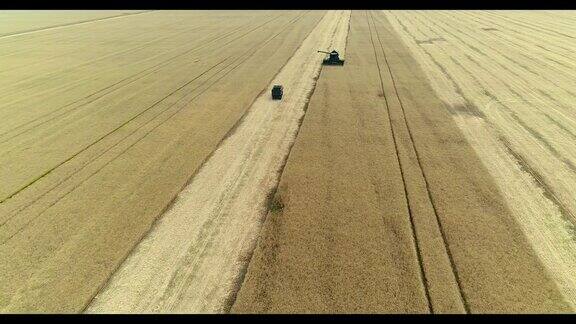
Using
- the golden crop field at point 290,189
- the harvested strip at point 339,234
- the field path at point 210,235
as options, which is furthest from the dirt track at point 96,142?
the harvested strip at point 339,234

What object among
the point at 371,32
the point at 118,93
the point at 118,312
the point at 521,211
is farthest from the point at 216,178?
the point at 371,32

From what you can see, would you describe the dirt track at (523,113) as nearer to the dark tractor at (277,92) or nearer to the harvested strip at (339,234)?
the harvested strip at (339,234)

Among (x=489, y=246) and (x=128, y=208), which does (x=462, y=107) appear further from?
(x=128, y=208)

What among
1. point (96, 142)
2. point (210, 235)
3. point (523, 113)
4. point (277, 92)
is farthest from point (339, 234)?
point (523, 113)

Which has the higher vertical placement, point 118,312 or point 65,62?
point 65,62

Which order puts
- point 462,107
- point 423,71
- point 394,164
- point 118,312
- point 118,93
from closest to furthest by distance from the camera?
point 118,312 < point 394,164 < point 462,107 < point 118,93 < point 423,71

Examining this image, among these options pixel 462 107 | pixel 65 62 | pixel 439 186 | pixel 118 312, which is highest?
pixel 65 62

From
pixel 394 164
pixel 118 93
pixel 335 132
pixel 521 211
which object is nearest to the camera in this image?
pixel 521 211
